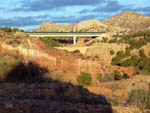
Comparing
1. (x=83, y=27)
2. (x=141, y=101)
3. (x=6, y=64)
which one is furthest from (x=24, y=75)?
(x=83, y=27)

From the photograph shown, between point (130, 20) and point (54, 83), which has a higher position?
point (130, 20)

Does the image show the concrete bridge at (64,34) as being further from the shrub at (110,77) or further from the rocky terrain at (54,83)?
the shrub at (110,77)

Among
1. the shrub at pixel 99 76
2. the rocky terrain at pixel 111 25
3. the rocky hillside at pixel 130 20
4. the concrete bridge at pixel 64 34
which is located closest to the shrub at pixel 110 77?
the shrub at pixel 99 76

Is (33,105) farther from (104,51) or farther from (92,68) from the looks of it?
(104,51)

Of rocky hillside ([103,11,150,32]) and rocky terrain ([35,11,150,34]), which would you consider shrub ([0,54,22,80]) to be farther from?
rocky hillside ([103,11,150,32])

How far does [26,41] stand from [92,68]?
7.97 m

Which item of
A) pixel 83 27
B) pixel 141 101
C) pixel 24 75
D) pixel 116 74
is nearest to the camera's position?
pixel 141 101

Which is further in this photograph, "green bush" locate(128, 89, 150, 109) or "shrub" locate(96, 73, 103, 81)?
"shrub" locate(96, 73, 103, 81)

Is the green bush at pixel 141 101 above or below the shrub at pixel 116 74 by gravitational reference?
above

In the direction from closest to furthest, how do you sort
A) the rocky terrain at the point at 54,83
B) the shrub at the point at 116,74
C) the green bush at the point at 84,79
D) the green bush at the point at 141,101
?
1. the rocky terrain at the point at 54,83
2. the green bush at the point at 141,101
3. the green bush at the point at 84,79
4. the shrub at the point at 116,74

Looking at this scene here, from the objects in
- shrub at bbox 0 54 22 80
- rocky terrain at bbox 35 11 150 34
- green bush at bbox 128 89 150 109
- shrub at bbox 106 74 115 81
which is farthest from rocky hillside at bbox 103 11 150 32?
green bush at bbox 128 89 150 109

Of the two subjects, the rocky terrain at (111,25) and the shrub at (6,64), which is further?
the rocky terrain at (111,25)

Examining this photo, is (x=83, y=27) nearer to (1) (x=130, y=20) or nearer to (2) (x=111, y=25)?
(2) (x=111, y=25)

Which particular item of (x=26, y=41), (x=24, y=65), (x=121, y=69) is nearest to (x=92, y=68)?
(x=121, y=69)
